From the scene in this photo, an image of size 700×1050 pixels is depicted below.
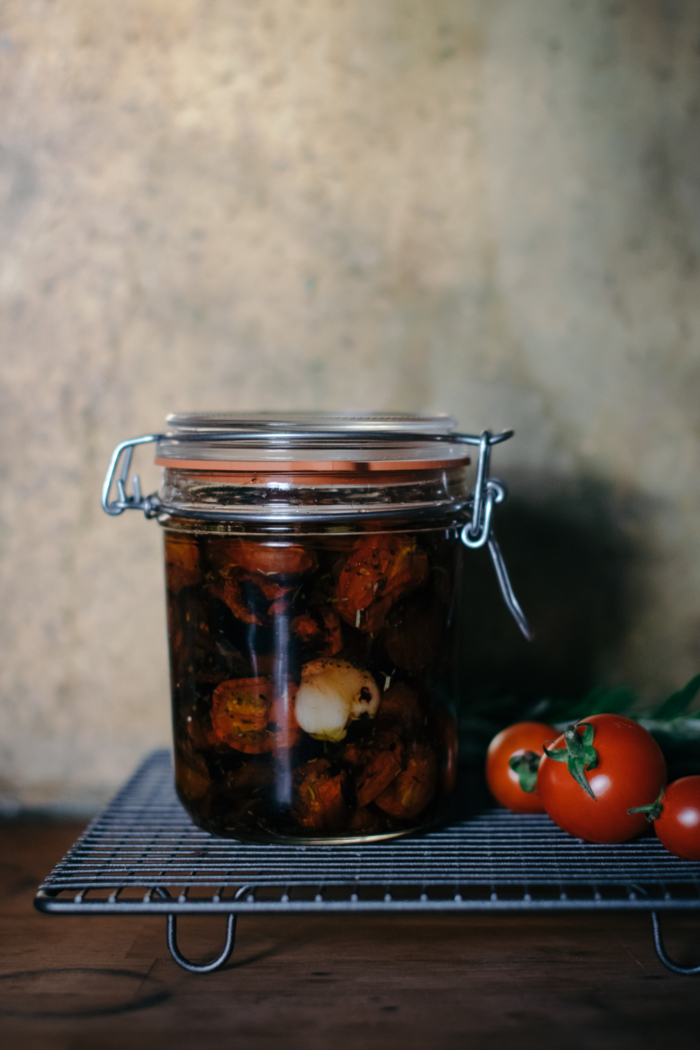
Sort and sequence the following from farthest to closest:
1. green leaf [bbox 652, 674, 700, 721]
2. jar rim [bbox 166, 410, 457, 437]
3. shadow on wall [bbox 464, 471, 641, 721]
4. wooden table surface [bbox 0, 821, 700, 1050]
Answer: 1. shadow on wall [bbox 464, 471, 641, 721]
2. green leaf [bbox 652, 674, 700, 721]
3. jar rim [bbox 166, 410, 457, 437]
4. wooden table surface [bbox 0, 821, 700, 1050]

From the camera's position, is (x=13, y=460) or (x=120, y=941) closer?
(x=120, y=941)

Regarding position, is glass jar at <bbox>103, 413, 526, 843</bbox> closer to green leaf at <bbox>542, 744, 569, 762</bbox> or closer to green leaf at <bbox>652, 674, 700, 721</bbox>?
green leaf at <bbox>542, 744, 569, 762</bbox>

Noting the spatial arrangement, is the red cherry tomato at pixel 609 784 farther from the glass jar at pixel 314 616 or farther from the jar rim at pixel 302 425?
the jar rim at pixel 302 425

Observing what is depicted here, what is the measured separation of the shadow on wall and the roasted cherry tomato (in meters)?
0.27

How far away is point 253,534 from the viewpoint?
607mm

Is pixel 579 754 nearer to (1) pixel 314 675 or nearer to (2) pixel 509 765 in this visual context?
(2) pixel 509 765

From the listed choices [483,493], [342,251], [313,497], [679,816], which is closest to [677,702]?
[679,816]

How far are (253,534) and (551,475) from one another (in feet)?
1.31

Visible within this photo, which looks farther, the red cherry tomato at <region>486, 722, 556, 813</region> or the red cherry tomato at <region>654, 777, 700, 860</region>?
the red cherry tomato at <region>486, 722, 556, 813</region>

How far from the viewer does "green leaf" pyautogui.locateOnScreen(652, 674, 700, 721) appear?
75 cm

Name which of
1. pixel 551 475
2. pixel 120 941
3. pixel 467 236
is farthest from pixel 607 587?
pixel 120 941

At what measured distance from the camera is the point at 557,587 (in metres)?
0.88

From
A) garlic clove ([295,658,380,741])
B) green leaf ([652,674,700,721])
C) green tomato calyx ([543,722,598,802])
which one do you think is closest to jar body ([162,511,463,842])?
garlic clove ([295,658,380,741])

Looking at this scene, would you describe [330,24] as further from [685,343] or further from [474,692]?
[474,692]
